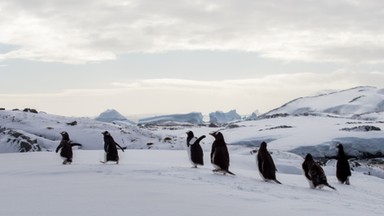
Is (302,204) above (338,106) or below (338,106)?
below

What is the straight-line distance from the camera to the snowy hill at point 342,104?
64.4 m

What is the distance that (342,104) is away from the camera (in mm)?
68188

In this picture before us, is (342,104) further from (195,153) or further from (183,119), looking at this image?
(195,153)

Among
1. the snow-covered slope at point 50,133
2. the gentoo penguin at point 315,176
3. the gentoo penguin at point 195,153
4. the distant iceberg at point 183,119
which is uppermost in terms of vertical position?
the distant iceberg at point 183,119

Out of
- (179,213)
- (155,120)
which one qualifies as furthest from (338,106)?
(179,213)

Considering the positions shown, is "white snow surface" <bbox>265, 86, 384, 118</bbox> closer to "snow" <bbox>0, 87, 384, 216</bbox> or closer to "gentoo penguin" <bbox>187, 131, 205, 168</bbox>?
"snow" <bbox>0, 87, 384, 216</bbox>

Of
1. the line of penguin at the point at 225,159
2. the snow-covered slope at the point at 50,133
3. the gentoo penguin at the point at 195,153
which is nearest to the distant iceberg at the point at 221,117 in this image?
the snow-covered slope at the point at 50,133

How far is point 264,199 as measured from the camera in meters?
7.50

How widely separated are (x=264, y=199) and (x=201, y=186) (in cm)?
124

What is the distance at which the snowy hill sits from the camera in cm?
6444

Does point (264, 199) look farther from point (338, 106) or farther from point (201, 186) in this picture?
point (338, 106)

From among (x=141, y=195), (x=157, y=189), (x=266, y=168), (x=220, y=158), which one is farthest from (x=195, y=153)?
(x=141, y=195)

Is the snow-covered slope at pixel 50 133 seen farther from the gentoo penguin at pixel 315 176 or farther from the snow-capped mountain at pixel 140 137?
the gentoo penguin at pixel 315 176

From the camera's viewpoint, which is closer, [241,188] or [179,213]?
[179,213]
